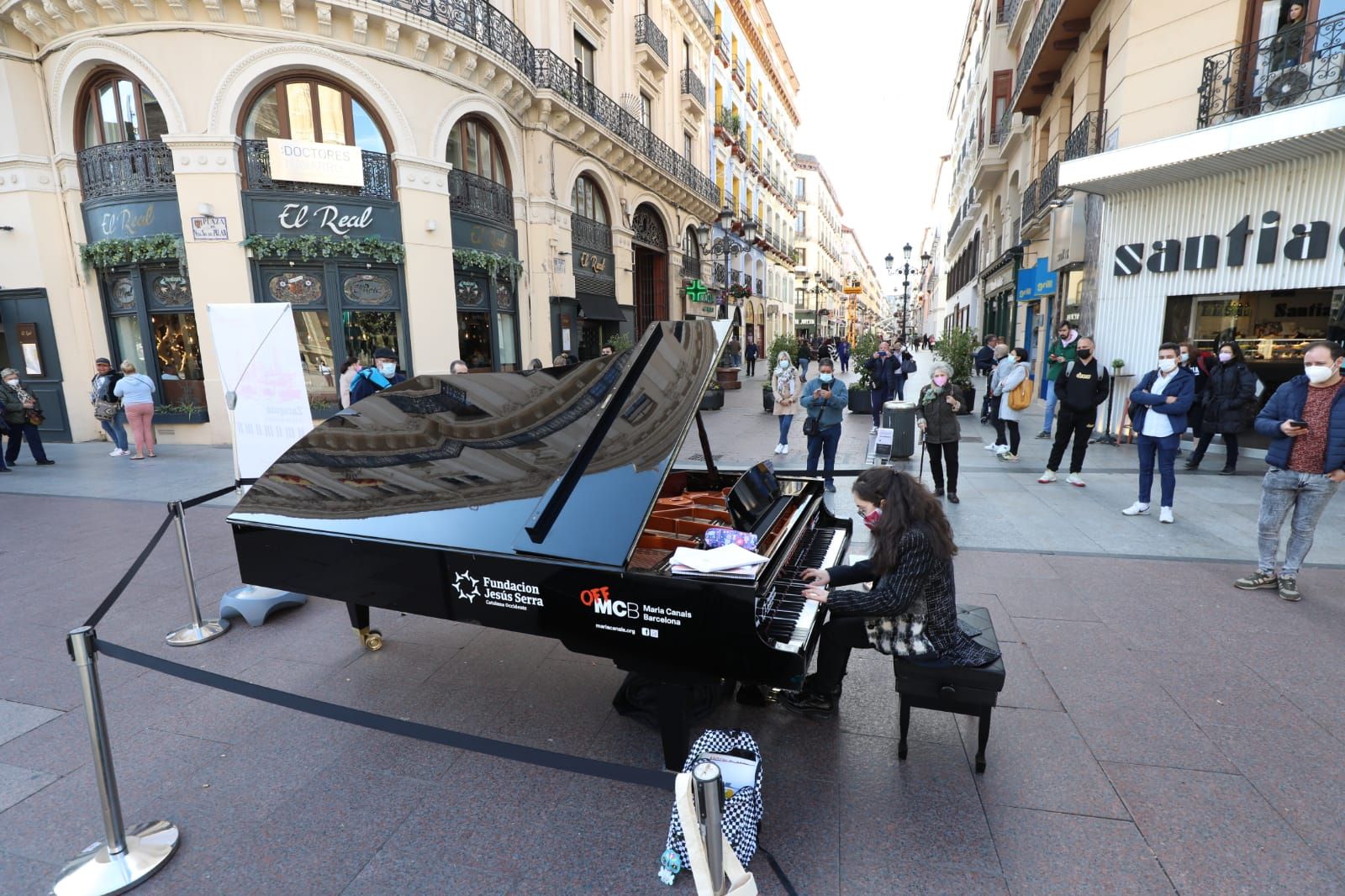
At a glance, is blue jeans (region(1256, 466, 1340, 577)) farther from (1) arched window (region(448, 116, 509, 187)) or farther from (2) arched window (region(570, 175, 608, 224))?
(2) arched window (region(570, 175, 608, 224))

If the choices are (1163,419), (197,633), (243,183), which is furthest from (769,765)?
(243,183)

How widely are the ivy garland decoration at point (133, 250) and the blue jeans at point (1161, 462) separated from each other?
16.5 metres

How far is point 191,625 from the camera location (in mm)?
4969

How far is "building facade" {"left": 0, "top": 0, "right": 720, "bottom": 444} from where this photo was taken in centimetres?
1206

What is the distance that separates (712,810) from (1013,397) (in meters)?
9.91

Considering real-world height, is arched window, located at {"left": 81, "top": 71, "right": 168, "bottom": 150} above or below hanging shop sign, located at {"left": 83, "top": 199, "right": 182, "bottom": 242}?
above

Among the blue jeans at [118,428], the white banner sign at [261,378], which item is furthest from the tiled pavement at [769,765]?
the blue jeans at [118,428]

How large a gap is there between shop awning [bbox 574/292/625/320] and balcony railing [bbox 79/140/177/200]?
32.0 ft

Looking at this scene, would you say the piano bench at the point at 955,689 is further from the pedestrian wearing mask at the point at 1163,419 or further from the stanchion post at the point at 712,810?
the pedestrian wearing mask at the point at 1163,419

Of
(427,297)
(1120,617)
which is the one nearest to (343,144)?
(427,297)

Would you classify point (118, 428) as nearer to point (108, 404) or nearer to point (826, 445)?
point (108, 404)

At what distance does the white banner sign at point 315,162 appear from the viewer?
40.9 feet

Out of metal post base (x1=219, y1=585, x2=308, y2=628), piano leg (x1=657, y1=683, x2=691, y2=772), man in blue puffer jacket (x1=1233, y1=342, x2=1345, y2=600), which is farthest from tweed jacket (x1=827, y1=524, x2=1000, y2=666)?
metal post base (x1=219, y1=585, x2=308, y2=628)

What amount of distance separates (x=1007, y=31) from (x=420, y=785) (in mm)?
26204
